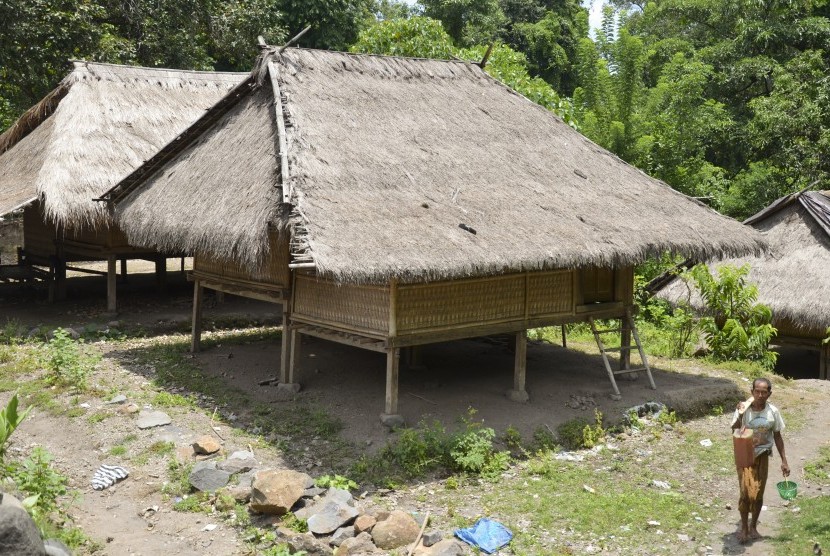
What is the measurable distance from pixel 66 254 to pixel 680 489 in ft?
37.7

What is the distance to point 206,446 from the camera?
8430mm

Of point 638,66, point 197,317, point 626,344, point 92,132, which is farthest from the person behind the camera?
point 638,66

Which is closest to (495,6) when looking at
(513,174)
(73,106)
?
(73,106)

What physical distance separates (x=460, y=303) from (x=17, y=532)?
16.8 ft

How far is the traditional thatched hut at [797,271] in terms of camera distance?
1273 centimetres

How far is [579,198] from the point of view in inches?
419

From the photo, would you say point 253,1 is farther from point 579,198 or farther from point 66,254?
point 579,198

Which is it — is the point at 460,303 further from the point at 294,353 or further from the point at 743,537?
the point at 743,537

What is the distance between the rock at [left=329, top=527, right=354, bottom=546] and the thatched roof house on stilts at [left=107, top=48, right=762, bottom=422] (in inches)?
85.2

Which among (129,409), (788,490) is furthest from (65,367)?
(788,490)

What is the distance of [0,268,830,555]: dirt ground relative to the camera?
291 inches

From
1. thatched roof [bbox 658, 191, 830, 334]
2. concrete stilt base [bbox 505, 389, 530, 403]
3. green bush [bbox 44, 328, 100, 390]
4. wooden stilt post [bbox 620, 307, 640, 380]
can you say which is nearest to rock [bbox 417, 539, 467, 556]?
concrete stilt base [bbox 505, 389, 530, 403]

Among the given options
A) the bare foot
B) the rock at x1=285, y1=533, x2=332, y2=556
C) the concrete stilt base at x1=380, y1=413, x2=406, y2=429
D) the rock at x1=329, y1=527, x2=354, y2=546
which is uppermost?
the concrete stilt base at x1=380, y1=413, x2=406, y2=429

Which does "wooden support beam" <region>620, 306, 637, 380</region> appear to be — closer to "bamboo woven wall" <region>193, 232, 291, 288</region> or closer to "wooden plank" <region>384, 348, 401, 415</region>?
"wooden plank" <region>384, 348, 401, 415</region>
